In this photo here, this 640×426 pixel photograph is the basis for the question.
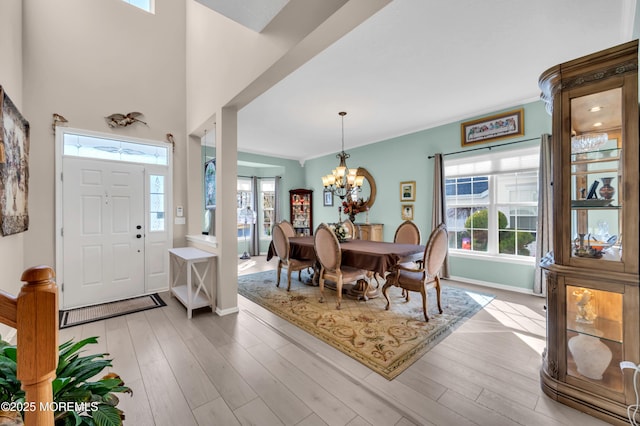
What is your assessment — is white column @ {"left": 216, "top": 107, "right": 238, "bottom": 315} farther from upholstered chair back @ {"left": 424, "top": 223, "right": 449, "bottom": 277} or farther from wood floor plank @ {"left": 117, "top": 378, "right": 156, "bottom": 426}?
upholstered chair back @ {"left": 424, "top": 223, "right": 449, "bottom": 277}

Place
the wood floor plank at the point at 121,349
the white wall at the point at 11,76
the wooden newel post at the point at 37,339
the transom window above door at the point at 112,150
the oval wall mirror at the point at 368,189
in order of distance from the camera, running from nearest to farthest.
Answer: the wooden newel post at the point at 37,339
the wood floor plank at the point at 121,349
the white wall at the point at 11,76
the transom window above door at the point at 112,150
the oval wall mirror at the point at 368,189

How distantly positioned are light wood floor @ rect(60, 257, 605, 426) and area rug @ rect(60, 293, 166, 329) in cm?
22

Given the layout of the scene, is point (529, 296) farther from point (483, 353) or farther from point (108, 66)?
point (108, 66)

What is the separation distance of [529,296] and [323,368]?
3314mm

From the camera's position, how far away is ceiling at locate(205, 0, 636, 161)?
81.7 inches

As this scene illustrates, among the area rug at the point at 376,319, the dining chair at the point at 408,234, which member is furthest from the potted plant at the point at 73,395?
the dining chair at the point at 408,234

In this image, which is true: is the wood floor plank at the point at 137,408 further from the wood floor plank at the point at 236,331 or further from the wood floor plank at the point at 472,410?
the wood floor plank at the point at 472,410

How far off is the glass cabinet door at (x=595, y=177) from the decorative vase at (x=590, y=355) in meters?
0.52

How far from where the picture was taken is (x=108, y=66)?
343 centimetres

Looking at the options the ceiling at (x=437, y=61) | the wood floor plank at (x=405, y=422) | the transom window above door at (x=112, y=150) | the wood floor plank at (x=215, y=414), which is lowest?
the wood floor plank at (x=215, y=414)

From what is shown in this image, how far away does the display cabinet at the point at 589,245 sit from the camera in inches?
55.4

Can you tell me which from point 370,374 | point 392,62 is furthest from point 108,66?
point 370,374

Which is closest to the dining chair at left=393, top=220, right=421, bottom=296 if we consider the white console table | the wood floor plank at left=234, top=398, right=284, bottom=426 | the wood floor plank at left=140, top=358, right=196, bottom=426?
the white console table

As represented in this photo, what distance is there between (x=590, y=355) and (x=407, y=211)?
3.64 metres
